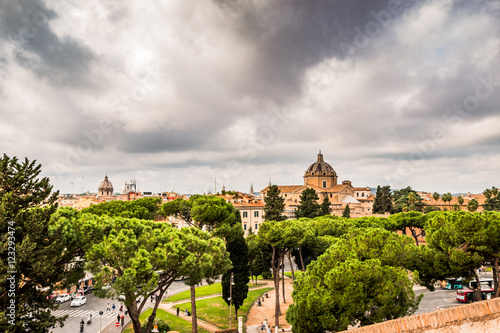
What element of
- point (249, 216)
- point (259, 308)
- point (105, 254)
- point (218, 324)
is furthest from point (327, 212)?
point (105, 254)

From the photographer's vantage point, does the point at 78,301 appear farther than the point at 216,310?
Yes

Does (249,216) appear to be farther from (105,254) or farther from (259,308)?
(105,254)

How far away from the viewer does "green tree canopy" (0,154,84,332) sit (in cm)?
1234

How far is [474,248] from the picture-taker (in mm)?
18109

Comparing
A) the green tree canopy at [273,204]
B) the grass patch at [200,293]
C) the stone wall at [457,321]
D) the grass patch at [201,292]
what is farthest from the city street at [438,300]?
the green tree canopy at [273,204]

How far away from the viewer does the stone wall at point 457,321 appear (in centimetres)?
874

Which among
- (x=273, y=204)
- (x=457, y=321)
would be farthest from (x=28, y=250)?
(x=273, y=204)

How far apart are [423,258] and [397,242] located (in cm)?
307

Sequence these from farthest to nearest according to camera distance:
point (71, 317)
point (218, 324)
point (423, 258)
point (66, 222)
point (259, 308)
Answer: point (259, 308) < point (71, 317) < point (218, 324) < point (423, 258) < point (66, 222)

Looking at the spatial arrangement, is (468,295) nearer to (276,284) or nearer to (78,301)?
(276,284)

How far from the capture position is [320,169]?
4938 inches

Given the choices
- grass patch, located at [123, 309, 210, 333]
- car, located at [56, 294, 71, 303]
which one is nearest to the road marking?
car, located at [56, 294, 71, 303]

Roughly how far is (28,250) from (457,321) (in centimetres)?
1498

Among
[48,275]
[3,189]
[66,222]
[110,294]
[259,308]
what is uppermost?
[3,189]
